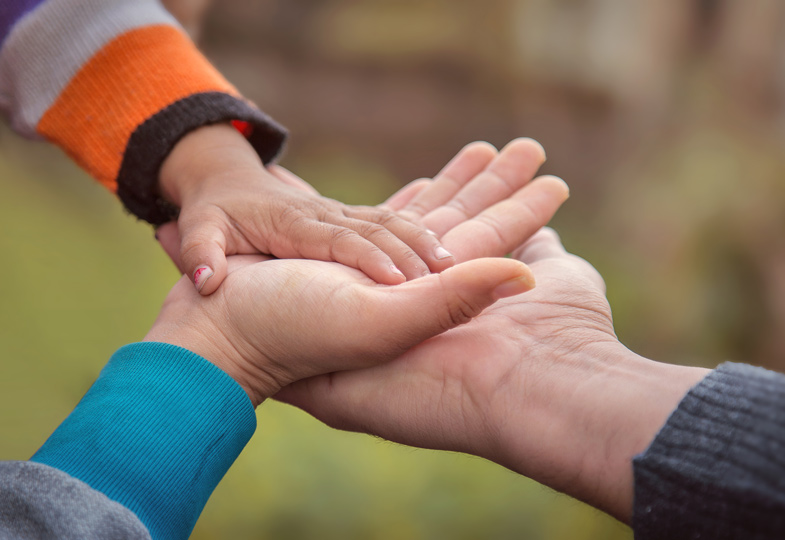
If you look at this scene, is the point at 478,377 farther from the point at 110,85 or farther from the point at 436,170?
the point at 436,170

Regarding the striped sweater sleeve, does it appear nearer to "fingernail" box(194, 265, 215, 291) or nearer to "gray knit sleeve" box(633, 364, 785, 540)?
"fingernail" box(194, 265, 215, 291)

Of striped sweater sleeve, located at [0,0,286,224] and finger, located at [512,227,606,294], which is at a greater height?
striped sweater sleeve, located at [0,0,286,224]

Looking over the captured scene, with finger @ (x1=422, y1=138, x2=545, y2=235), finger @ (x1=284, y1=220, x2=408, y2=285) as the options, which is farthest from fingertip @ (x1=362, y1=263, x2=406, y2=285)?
finger @ (x1=422, y1=138, x2=545, y2=235)

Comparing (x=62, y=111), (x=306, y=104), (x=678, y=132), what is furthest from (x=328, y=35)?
(x=62, y=111)

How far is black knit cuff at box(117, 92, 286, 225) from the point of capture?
2.69 feet

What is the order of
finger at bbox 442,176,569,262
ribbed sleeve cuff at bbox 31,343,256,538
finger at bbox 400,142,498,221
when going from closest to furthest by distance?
ribbed sleeve cuff at bbox 31,343,256,538 < finger at bbox 442,176,569,262 < finger at bbox 400,142,498,221

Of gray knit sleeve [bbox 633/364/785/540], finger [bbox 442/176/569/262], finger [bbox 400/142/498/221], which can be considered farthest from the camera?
finger [bbox 400/142/498/221]

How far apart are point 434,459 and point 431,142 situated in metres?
1.54

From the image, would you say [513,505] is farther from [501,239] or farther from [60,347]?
[60,347]

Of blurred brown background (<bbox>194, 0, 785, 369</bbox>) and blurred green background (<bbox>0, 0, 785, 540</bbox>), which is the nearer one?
blurred green background (<bbox>0, 0, 785, 540</bbox>)

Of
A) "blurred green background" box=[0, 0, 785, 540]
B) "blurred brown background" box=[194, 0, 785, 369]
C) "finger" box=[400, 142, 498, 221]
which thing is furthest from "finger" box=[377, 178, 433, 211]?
"blurred brown background" box=[194, 0, 785, 369]

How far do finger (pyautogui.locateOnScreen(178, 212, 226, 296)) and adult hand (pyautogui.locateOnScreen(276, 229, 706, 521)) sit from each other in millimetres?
145

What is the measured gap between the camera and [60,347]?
4.61ft

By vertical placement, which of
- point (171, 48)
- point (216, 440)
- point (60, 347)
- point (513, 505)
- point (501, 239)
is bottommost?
point (513, 505)
